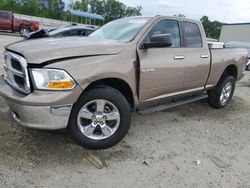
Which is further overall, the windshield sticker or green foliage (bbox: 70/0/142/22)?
green foliage (bbox: 70/0/142/22)

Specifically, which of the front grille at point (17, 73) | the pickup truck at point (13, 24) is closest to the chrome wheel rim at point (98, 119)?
the front grille at point (17, 73)

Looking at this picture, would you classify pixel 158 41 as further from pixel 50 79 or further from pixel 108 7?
pixel 108 7

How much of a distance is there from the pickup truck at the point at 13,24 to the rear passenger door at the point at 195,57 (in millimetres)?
19976

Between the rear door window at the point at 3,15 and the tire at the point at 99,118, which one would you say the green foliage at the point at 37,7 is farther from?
the tire at the point at 99,118

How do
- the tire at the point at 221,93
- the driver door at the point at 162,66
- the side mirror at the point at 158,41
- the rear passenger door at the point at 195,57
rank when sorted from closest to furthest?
the side mirror at the point at 158,41 < the driver door at the point at 162,66 < the rear passenger door at the point at 195,57 < the tire at the point at 221,93

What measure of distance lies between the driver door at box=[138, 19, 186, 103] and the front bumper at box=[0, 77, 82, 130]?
1.15 meters

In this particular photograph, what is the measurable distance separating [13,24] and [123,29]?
21.0m

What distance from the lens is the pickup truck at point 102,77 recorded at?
3.31 meters

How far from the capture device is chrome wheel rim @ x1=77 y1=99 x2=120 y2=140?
3686mm

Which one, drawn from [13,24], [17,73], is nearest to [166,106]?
[17,73]

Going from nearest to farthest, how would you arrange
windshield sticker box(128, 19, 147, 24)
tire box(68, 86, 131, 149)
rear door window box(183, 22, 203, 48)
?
tire box(68, 86, 131, 149), windshield sticker box(128, 19, 147, 24), rear door window box(183, 22, 203, 48)

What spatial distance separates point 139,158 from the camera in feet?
12.3

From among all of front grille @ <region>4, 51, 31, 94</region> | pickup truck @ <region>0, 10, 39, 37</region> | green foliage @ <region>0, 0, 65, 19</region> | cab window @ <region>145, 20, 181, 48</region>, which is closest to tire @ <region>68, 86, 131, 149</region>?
front grille @ <region>4, 51, 31, 94</region>

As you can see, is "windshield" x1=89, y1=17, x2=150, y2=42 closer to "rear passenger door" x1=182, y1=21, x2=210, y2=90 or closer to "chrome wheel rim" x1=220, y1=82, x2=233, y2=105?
"rear passenger door" x1=182, y1=21, x2=210, y2=90
